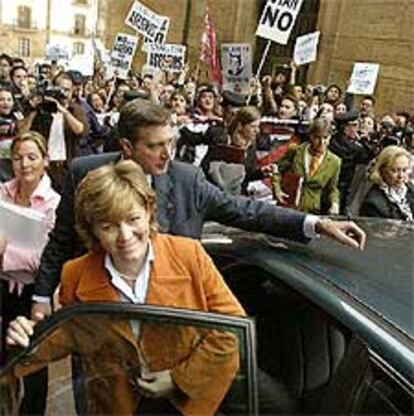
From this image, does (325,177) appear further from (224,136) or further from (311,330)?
(311,330)

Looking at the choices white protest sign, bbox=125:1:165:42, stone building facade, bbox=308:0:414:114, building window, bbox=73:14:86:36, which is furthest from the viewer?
building window, bbox=73:14:86:36

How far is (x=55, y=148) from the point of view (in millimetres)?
5750

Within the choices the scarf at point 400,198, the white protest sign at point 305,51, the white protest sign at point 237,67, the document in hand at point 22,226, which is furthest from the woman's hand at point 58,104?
Answer: the white protest sign at point 305,51

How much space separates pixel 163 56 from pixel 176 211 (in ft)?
29.8

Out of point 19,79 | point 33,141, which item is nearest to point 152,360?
point 33,141

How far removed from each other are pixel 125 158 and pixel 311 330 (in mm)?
983

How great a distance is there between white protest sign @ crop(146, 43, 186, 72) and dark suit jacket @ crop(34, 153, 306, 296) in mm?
8767

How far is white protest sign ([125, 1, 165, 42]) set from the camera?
454 inches

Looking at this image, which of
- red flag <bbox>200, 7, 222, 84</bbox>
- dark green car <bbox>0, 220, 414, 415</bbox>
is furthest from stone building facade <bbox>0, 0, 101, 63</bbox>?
dark green car <bbox>0, 220, 414, 415</bbox>

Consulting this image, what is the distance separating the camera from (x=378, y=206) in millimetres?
4559

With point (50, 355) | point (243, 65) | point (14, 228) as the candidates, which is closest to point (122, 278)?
point (50, 355)

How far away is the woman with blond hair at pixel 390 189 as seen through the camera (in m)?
4.57

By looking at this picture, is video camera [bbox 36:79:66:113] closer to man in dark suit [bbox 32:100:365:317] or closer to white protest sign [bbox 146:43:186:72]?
man in dark suit [bbox 32:100:365:317]

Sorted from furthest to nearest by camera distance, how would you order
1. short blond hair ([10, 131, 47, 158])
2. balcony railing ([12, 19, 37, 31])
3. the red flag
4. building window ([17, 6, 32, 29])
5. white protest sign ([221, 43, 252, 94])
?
building window ([17, 6, 32, 29]) → balcony railing ([12, 19, 37, 31]) → the red flag → white protest sign ([221, 43, 252, 94]) → short blond hair ([10, 131, 47, 158])
